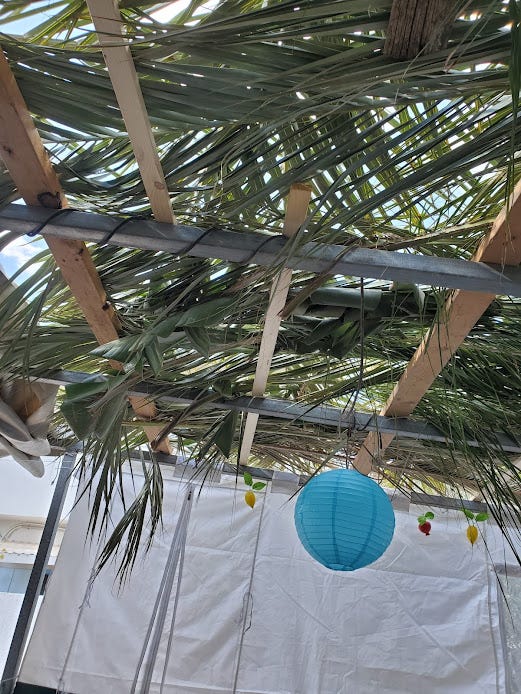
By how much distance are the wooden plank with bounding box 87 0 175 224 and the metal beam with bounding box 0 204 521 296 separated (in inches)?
2.4

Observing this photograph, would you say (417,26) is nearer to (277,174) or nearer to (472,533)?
(277,174)

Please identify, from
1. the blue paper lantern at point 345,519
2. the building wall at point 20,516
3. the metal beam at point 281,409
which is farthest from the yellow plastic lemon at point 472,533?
the building wall at point 20,516

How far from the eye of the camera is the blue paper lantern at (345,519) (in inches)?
71.7

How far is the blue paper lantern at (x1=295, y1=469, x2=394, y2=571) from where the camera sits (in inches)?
71.7

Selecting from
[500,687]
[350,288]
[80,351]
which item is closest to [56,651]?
[80,351]

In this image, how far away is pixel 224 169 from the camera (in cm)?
160

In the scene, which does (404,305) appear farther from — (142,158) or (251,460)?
(251,460)

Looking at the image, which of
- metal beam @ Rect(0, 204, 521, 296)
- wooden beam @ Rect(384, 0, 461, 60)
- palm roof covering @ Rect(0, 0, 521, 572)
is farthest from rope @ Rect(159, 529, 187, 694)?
wooden beam @ Rect(384, 0, 461, 60)

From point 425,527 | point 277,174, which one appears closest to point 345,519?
point 277,174

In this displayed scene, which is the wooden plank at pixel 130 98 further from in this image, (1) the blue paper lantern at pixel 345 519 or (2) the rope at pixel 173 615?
(2) the rope at pixel 173 615

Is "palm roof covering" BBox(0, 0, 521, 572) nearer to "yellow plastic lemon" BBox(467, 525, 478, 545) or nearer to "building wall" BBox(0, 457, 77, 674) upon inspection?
"yellow plastic lemon" BBox(467, 525, 478, 545)

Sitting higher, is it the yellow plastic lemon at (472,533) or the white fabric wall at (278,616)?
the yellow plastic lemon at (472,533)

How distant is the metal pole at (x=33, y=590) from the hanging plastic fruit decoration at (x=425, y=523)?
2091 mm

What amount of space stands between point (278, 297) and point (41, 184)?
0.66 metres
